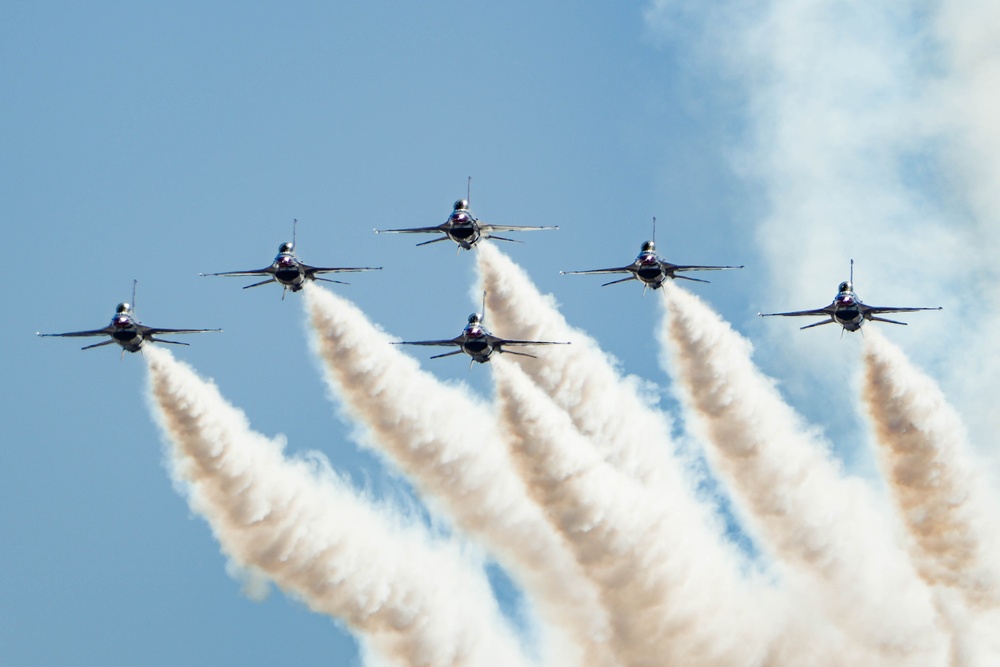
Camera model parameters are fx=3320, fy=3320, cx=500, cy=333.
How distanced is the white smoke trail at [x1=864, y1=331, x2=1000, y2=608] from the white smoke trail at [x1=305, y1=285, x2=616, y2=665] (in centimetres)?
1498

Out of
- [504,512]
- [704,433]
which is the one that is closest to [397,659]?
[504,512]

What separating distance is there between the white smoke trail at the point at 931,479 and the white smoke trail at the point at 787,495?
5.73 feet

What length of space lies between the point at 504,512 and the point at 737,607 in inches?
451

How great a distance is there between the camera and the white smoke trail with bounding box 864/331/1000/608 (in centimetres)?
14888

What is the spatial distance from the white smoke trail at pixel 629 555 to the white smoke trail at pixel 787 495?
11.0ft

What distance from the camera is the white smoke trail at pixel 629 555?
484 ft

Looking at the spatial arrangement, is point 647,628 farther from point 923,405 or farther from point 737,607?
point 923,405

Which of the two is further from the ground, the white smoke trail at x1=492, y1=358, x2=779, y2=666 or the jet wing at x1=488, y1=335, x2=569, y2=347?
the jet wing at x1=488, y1=335, x2=569, y2=347

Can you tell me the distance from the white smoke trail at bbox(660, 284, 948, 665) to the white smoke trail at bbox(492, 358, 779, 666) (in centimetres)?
335

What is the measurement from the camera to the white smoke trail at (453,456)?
150m

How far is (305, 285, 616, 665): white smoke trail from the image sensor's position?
149875 millimetres

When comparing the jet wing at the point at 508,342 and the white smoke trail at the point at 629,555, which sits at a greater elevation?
the jet wing at the point at 508,342

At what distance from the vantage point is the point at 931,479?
150 meters

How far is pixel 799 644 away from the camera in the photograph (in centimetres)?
15025
